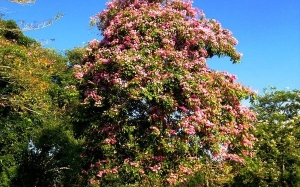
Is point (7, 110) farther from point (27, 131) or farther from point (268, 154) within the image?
point (268, 154)

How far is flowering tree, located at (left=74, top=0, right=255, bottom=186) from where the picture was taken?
13914 millimetres

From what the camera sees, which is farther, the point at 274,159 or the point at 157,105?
the point at 274,159

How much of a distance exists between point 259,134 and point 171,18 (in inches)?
371

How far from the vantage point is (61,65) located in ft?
110

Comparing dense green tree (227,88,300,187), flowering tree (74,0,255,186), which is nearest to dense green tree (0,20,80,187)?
flowering tree (74,0,255,186)

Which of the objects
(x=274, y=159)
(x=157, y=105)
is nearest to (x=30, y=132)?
(x=157, y=105)

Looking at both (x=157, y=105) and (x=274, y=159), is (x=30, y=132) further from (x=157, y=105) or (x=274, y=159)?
(x=274, y=159)

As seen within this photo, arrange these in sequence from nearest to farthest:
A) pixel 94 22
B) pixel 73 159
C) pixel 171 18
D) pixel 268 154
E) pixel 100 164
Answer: pixel 100 164
pixel 171 18
pixel 94 22
pixel 268 154
pixel 73 159

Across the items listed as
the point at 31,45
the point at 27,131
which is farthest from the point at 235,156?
the point at 31,45

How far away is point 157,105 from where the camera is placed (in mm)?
14266

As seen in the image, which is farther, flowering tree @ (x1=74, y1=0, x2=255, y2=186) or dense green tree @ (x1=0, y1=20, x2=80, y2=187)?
dense green tree @ (x1=0, y1=20, x2=80, y2=187)

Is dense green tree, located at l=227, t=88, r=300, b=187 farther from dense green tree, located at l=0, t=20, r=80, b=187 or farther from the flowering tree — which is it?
dense green tree, located at l=0, t=20, r=80, b=187

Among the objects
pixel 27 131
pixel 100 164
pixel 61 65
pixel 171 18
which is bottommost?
pixel 100 164

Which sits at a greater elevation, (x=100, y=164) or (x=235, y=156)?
(x=235, y=156)
